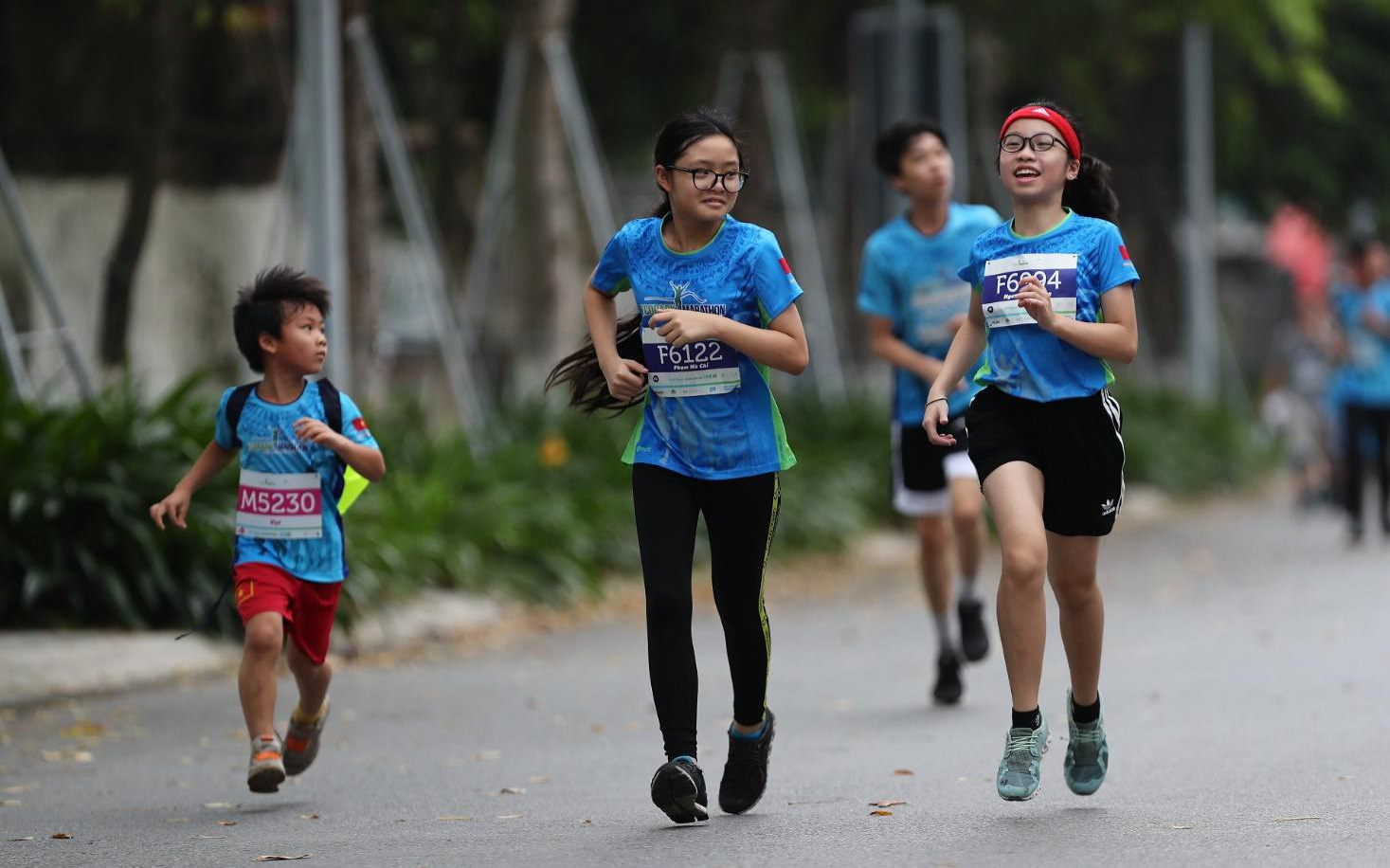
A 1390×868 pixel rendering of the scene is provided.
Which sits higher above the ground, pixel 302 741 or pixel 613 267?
pixel 613 267

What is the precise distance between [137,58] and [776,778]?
859cm

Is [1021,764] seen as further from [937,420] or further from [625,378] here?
[625,378]

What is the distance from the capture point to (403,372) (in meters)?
34.8

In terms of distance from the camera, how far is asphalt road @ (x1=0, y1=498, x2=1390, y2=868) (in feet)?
18.8

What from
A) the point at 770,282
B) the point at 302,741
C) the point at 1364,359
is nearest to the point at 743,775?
the point at 770,282

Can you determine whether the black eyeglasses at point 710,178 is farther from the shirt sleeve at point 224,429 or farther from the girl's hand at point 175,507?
the girl's hand at point 175,507

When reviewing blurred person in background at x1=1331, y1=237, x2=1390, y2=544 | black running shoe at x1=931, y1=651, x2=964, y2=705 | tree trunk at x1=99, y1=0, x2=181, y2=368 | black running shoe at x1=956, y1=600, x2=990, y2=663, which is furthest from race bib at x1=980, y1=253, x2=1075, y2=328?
blurred person in background at x1=1331, y1=237, x2=1390, y2=544

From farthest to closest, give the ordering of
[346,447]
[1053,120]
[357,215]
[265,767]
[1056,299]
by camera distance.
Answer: [357,215] → [346,447] → [265,767] → [1053,120] → [1056,299]

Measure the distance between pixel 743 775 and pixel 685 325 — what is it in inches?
51.1

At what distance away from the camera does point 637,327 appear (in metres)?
6.26

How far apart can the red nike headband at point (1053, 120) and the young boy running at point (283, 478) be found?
2.13 meters

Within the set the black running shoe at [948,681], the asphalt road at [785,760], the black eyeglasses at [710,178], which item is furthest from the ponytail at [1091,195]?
the black running shoe at [948,681]

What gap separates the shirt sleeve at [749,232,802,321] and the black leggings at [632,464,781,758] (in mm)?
471

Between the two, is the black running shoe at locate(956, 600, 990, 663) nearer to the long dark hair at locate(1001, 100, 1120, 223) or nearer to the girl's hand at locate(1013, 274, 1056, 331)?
the long dark hair at locate(1001, 100, 1120, 223)
